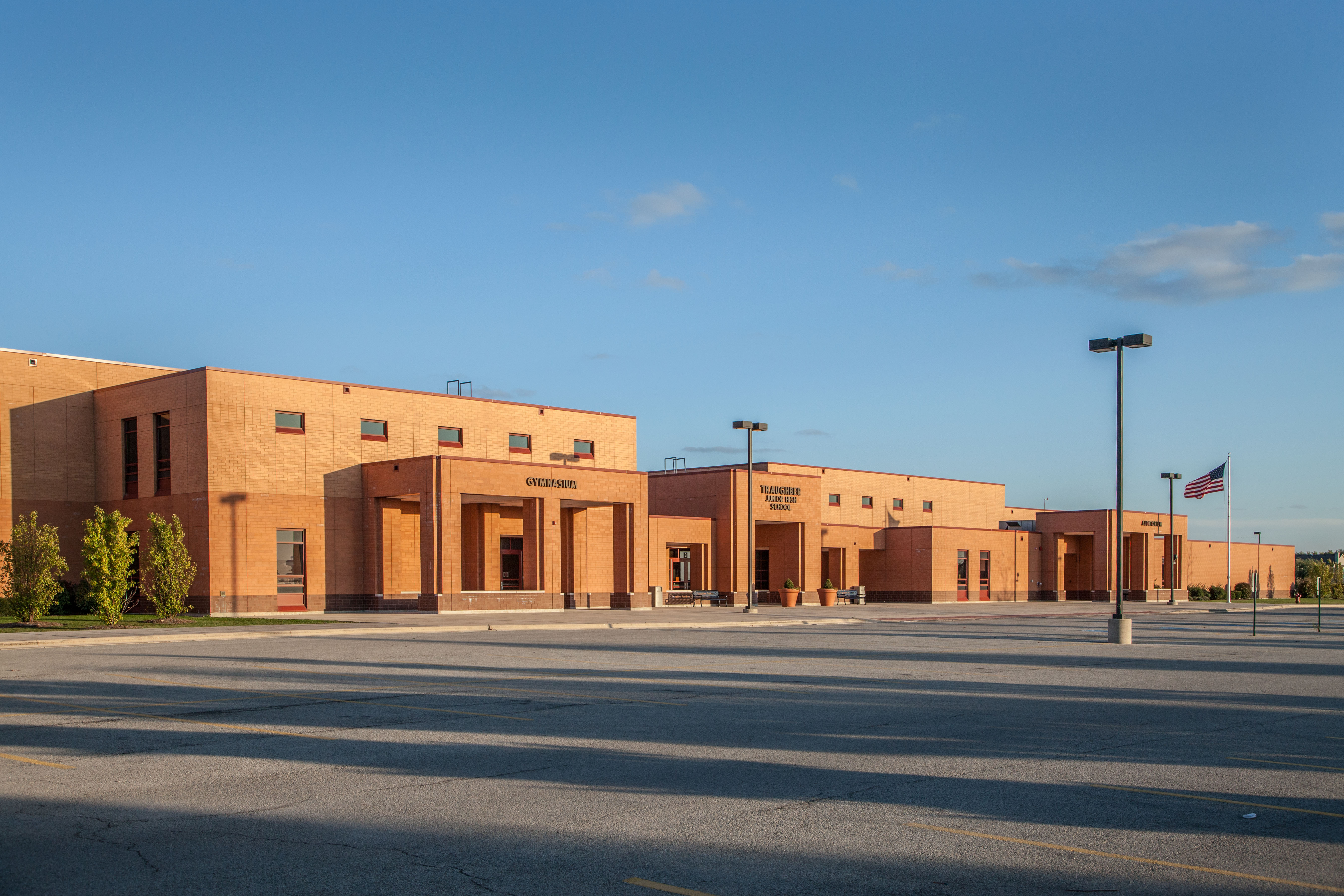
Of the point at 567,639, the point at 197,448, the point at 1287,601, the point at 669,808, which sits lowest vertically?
the point at 1287,601

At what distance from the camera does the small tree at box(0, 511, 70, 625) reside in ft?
111

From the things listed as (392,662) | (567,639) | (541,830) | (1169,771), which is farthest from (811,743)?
(567,639)

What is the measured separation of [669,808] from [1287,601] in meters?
89.1

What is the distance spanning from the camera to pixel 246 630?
30.3 meters

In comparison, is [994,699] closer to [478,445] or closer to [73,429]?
[478,445]

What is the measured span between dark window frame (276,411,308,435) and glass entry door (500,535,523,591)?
10358mm

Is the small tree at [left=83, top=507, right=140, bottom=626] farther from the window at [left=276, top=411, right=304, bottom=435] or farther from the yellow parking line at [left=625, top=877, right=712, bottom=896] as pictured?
the yellow parking line at [left=625, top=877, right=712, bottom=896]

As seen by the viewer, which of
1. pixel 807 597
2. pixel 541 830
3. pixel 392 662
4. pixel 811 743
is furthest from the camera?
pixel 807 597

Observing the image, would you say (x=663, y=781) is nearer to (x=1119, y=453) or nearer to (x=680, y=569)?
(x=1119, y=453)

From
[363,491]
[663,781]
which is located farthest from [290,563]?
[663,781]

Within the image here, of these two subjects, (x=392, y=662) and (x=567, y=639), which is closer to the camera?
(x=392, y=662)

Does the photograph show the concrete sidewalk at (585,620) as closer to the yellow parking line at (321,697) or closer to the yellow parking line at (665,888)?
the yellow parking line at (321,697)

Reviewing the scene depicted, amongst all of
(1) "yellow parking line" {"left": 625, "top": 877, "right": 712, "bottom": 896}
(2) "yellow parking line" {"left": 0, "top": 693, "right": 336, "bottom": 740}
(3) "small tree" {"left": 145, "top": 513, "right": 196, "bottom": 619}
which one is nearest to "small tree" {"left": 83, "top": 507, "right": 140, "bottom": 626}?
(3) "small tree" {"left": 145, "top": 513, "right": 196, "bottom": 619}

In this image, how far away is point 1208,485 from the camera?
191 ft
